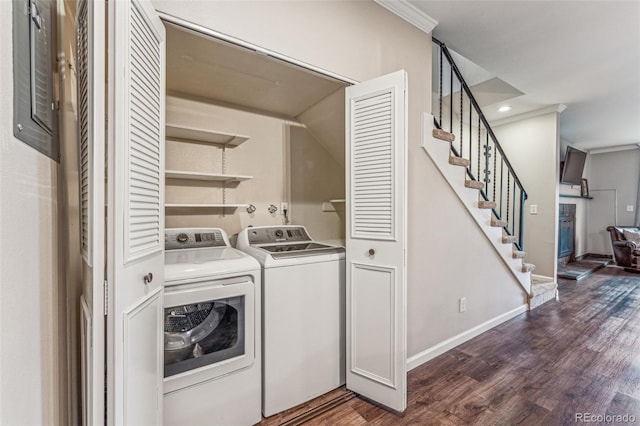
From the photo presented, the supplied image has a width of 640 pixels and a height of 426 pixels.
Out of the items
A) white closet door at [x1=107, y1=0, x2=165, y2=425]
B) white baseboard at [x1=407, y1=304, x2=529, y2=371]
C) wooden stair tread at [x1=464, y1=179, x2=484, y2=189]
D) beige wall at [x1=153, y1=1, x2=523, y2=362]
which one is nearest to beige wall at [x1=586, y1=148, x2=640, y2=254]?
white baseboard at [x1=407, y1=304, x2=529, y2=371]

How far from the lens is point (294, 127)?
9.03 ft

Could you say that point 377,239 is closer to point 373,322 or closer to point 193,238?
point 373,322

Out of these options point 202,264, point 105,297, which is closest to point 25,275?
point 105,297

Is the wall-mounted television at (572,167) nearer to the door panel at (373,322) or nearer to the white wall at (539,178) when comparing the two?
the white wall at (539,178)

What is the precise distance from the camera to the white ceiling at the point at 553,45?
207 cm

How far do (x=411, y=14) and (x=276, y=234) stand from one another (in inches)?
75.3

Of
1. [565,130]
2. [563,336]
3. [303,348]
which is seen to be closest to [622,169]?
[565,130]

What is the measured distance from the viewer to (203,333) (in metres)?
1.51

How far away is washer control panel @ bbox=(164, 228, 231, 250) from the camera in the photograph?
195 centimetres

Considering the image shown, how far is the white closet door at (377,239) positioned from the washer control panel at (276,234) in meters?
0.63

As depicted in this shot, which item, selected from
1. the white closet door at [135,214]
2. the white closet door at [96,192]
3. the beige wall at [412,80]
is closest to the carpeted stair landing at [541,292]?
the beige wall at [412,80]

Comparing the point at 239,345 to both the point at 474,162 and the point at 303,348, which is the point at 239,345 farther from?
the point at 474,162

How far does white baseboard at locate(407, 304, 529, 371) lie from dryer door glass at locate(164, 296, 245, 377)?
1360 mm

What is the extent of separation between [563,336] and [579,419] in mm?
1354
